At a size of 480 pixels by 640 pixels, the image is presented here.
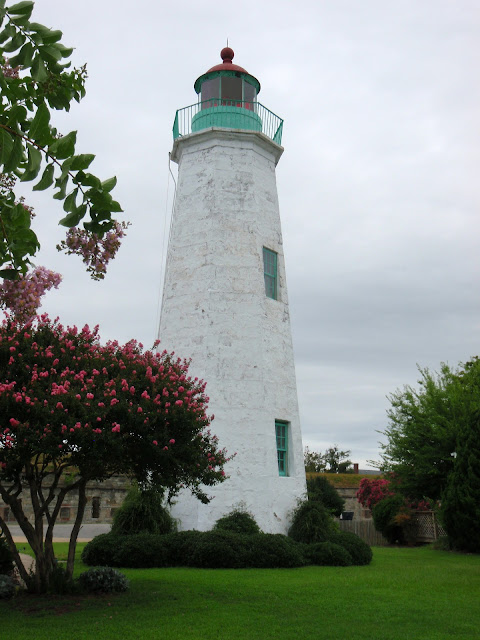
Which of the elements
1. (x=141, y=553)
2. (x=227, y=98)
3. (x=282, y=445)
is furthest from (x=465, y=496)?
(x=227, y=98)

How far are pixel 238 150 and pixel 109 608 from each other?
540 inches

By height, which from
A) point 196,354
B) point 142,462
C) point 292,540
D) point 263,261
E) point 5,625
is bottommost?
point 5,625

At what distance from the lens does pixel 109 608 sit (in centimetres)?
1020

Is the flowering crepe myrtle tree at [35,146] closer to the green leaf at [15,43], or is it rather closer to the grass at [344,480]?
the green leaf at [15,43]

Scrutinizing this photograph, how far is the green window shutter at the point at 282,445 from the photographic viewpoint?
18422 mm

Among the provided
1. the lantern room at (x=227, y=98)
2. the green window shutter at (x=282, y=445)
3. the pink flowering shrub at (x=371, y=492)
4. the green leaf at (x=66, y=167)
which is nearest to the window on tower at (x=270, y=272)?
the green window shutter at (x=282, y=445)

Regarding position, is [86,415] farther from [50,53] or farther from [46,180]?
[46,180]

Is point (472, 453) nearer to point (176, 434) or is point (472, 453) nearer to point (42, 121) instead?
point (176, 434)

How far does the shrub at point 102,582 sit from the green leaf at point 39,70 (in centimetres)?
973

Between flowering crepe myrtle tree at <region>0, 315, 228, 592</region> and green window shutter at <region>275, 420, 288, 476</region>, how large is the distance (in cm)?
685

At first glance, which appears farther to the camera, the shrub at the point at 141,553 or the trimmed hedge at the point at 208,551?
the shrub at the point at 141,553

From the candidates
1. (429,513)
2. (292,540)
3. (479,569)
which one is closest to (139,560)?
(292,540)

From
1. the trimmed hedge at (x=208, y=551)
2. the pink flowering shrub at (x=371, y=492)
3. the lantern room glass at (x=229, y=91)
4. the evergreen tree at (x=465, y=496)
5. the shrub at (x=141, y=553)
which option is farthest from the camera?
the pink flowering shrub at (x=371, y=492)

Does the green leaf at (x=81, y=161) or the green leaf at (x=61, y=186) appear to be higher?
the green leaf at (x=81, y=161)
